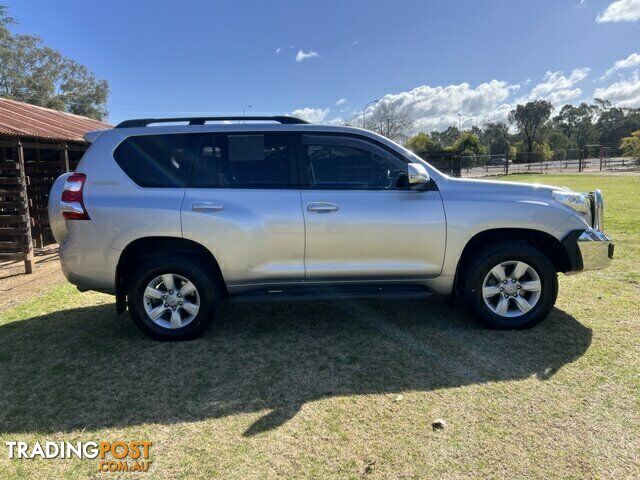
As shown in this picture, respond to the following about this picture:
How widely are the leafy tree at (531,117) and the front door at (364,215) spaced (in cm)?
7455

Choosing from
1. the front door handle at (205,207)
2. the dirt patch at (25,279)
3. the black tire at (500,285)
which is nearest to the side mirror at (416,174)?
the black tire at (500,285)

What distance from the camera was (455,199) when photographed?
12.9 feet

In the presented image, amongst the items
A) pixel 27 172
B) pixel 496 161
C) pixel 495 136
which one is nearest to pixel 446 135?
pixel 495 136

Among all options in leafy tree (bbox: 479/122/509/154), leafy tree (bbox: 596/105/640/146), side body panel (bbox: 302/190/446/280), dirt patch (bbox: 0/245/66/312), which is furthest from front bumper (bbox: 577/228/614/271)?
leafy tree (bbox: 596/105/640/146)

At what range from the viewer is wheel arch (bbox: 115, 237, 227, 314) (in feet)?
13.0

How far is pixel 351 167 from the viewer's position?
4.01 metres

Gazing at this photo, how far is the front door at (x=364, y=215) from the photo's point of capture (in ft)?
12.7

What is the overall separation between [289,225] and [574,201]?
2.62m

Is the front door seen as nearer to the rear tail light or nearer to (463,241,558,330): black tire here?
(463,241,558,330): black tire

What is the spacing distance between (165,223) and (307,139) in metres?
1.45

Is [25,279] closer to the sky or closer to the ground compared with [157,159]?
closer to the ground

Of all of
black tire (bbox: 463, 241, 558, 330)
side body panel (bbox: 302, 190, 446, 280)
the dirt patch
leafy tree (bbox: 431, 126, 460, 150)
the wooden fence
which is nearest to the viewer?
side body panel (bbox: 302, 190, 446, 280)

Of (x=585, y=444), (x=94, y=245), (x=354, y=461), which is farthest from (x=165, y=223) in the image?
(x=585, y=444)

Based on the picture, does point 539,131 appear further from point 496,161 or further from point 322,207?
point 322,207
